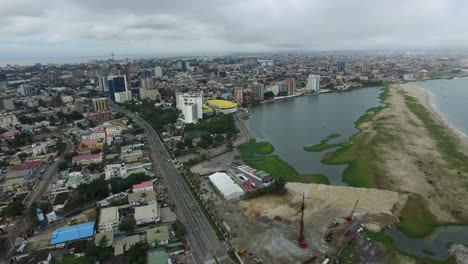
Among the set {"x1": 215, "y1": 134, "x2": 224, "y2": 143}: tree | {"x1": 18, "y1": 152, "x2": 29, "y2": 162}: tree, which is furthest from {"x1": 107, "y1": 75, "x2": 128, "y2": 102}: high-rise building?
{"x1": 215, "y1": 134, "x2": 224, "y2": 143}: tree

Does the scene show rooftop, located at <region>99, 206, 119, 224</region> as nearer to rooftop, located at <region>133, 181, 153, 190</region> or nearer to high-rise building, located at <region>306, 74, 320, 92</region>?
rooftop, located at <region>133, 181, 153, 190</region>

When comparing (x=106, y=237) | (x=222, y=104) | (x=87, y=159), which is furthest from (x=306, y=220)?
(x=222, y=104)

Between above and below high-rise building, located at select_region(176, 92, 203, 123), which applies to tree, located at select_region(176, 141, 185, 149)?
below

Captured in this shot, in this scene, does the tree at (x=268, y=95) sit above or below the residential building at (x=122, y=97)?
below

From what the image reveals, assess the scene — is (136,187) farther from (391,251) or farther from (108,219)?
(391,251)

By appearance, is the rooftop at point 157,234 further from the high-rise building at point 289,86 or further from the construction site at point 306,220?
the high-rise building at point 289,86

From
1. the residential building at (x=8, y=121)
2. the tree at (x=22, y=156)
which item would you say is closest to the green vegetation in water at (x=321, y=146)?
the tree at (x=22, y=156)
